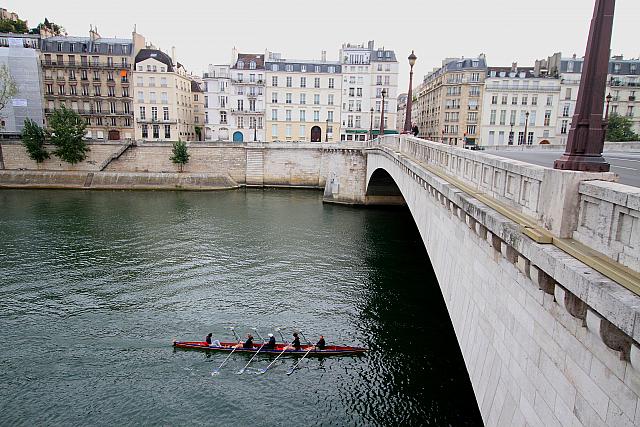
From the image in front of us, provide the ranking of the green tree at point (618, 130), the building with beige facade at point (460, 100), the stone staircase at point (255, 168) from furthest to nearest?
the building with beige facade at point (460, 100) < the stone staircase at point (255, 168) < the green tree at point (618, 130)

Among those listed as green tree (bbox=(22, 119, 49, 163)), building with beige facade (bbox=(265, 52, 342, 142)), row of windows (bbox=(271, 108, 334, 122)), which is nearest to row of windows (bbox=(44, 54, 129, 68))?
green tree (bbox=(22, 119, 49, 163))

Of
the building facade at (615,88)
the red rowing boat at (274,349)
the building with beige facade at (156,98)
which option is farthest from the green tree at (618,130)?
the building with beige facade at (156,98)

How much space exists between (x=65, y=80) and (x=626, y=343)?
74.5m

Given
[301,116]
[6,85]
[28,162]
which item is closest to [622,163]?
[301,116]

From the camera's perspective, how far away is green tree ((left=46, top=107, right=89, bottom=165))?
52688 millimetres

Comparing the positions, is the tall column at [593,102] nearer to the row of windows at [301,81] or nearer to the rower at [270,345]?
the rower at [270,345]

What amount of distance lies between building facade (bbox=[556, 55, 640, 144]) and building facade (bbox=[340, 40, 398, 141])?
22079 millimetres

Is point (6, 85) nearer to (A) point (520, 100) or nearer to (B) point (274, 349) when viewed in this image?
(B) point (274, 349)

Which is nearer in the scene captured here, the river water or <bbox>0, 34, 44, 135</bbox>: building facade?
the river water

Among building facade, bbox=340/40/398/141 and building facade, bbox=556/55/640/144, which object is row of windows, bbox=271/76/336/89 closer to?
building facade, bbox=340/40/398/141

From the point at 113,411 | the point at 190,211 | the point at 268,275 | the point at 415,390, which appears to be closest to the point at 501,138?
the point at 190,211

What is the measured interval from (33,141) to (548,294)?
59712 mm

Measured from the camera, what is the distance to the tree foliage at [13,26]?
6919 centimetres

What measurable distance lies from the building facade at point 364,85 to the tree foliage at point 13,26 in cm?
4879
